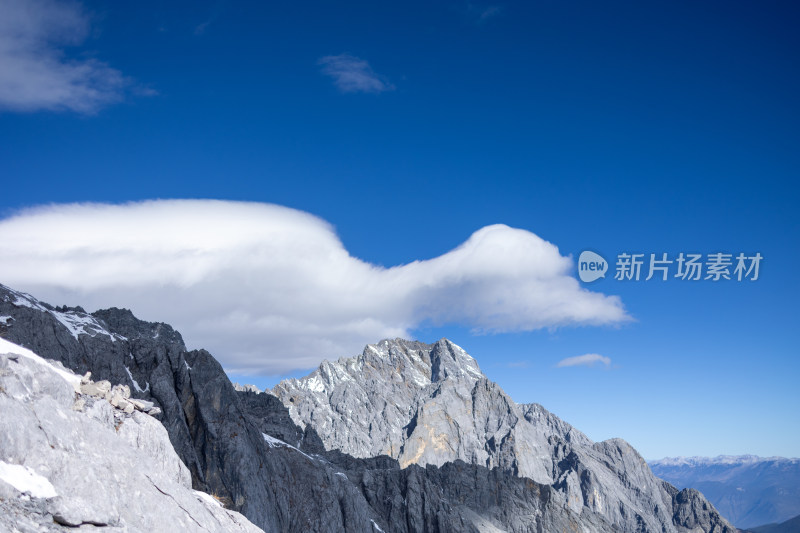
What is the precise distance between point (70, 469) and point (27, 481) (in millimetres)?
2236

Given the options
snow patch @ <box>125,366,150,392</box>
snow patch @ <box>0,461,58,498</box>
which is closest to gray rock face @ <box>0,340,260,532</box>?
snow patch @ <box>0,461,58,498</box>

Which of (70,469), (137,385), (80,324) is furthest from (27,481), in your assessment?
(80,324)

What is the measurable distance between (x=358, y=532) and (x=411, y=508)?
36.9 meters

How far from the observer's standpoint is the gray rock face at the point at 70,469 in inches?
966

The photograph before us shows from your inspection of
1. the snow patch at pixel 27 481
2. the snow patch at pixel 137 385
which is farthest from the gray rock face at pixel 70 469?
the snow patch at pixel 137 385

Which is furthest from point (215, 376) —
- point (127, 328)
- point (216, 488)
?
point (127, 328)

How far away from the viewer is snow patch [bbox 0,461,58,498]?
80.1ft

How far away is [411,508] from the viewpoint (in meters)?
166

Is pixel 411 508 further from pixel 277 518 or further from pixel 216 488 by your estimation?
pixel 216 488

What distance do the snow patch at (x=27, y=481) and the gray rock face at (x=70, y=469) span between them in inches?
1.5

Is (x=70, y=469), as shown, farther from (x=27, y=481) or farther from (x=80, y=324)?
(x=80, y=324)

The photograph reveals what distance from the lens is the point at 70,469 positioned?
89.1 ft

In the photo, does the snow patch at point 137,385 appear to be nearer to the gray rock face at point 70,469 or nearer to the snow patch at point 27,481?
the gray rock face at point 70,469

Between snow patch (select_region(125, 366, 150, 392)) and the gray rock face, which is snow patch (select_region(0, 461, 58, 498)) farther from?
snow patch (select_region(125, 366, 150, 392))
